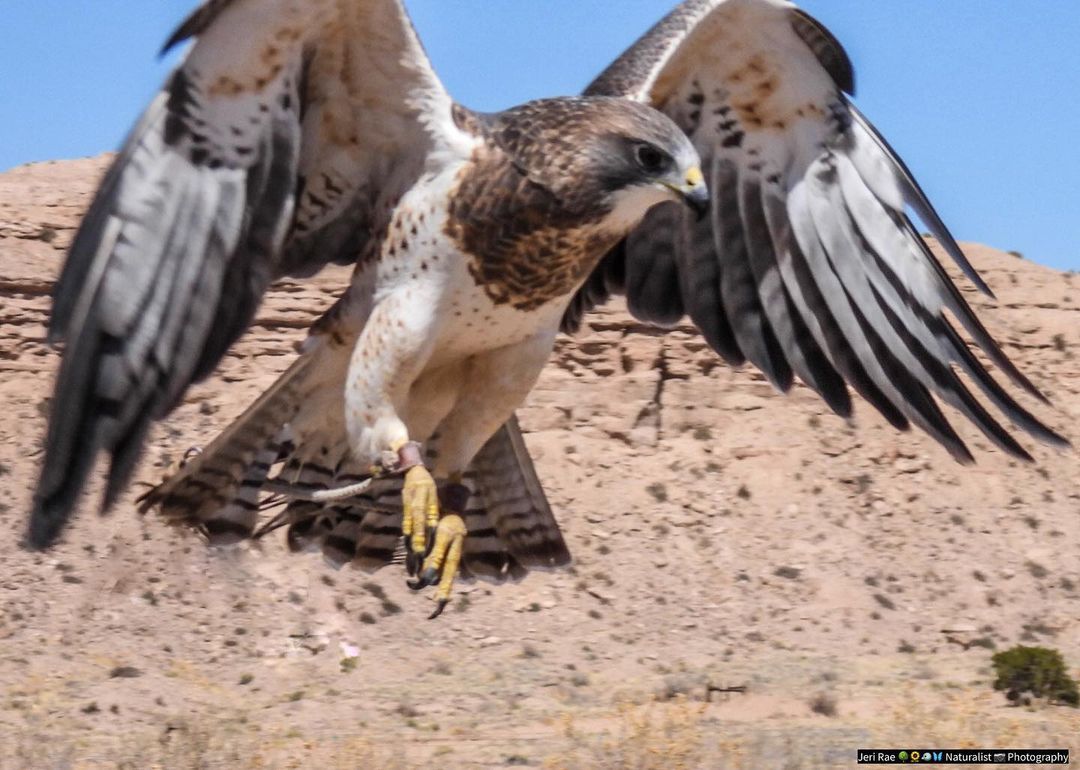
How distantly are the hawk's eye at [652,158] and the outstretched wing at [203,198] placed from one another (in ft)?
2.83

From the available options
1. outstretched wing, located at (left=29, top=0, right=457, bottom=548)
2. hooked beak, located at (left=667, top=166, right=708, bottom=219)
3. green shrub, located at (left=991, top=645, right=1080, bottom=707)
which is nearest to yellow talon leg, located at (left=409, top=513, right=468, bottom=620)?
outstretched wing, located at (left=29, top=0, right=457, bottom=548)

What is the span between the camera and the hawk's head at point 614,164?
6.28 meters

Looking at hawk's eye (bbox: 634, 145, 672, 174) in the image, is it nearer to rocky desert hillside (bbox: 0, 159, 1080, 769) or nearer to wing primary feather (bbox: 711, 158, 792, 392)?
wing primary feather (bbox: 711, 158, 792, 392)

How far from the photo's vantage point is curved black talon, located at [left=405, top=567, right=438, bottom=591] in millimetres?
6246

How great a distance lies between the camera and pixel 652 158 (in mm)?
6316

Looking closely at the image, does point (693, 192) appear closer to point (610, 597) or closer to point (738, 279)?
point (738, 279)

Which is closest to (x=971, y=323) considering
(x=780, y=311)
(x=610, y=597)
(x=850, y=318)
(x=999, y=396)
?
(x=999, y=396)

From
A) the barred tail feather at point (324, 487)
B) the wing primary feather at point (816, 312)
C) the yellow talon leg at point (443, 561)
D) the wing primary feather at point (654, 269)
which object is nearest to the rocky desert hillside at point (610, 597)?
the barred tail feather at point (324, 487)

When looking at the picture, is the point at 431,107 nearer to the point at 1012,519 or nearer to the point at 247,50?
the point at 247,50

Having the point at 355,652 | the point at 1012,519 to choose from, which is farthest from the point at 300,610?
the point at 1012,519

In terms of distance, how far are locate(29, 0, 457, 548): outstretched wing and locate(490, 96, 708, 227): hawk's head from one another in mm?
556

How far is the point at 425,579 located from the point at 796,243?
102 inches

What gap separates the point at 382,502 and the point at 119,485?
2024 mm

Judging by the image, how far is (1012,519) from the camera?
79.8 feet
